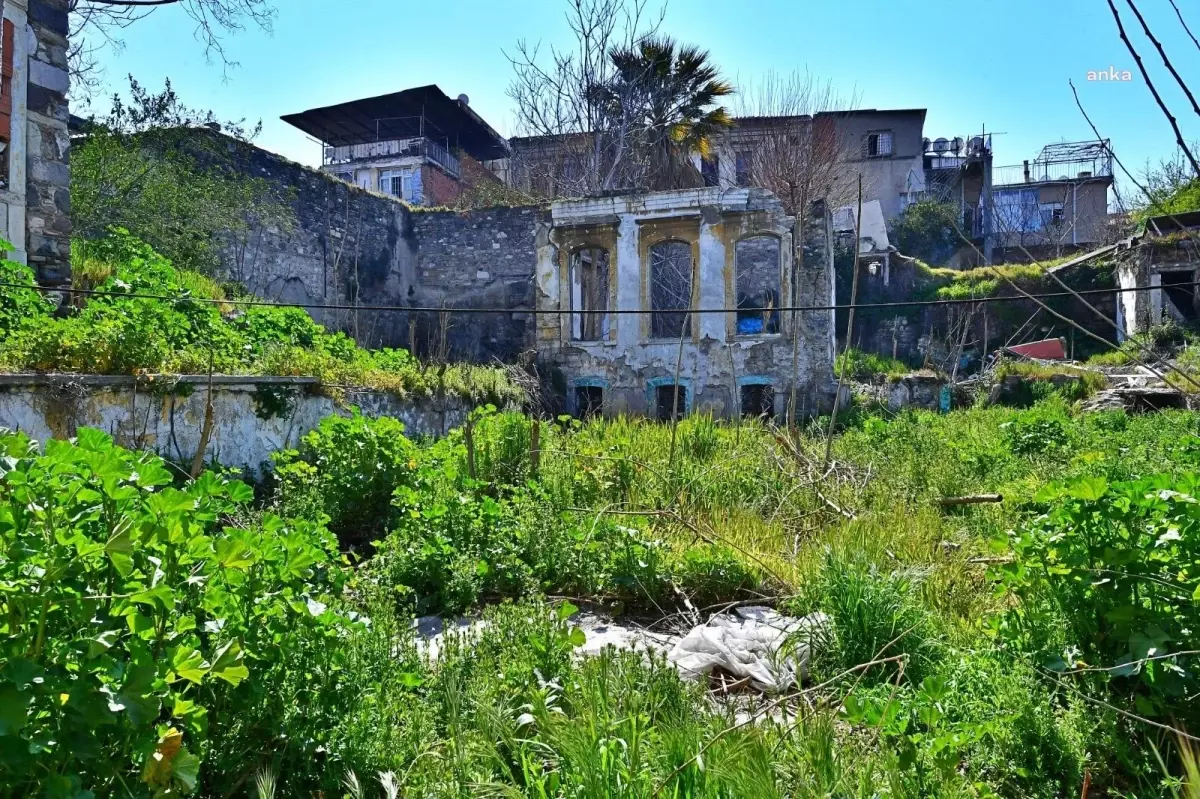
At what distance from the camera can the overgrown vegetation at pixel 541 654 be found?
71.5 inches

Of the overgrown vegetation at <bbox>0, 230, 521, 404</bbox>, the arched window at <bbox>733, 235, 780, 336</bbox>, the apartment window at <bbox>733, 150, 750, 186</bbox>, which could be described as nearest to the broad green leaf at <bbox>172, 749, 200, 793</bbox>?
the overgrown vegetation at <bbox>0, 230, 521, 404</bbox>

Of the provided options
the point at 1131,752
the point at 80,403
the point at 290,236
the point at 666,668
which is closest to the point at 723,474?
the point at 666,668

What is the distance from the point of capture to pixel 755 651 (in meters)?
3.74

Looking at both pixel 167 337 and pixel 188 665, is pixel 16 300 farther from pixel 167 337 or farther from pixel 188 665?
pixel 188 665

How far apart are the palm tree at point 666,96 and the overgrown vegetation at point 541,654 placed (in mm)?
16607

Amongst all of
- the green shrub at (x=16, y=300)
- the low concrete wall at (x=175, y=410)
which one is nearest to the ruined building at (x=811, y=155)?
the low concrete wall at (x=175, y=410)

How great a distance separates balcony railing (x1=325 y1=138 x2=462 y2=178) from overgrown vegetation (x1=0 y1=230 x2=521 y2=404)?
1492 cm

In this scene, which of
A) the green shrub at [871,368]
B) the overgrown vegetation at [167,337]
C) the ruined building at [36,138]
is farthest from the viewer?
the green shrub at [871,368]

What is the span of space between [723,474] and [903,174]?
1024 inches

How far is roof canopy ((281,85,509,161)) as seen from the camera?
23.9 meters

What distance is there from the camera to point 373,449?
19.5 ft

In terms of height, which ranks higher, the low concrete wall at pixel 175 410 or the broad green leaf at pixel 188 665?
the low concrete wall at pixel 175 410

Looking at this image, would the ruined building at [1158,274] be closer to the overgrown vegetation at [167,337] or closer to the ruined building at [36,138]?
the overgrown vegetation at [167,337]

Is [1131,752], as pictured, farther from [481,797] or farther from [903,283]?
[903,283]
